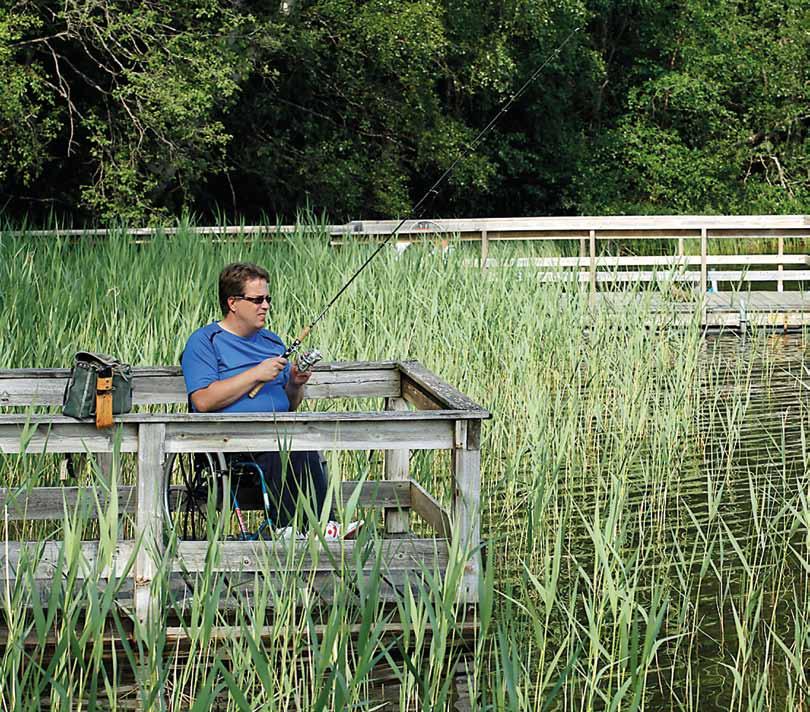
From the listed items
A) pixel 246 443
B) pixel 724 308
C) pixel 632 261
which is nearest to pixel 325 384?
pixel 246 443

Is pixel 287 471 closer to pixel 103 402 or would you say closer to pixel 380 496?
pixel 380 496

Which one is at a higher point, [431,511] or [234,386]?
[234,386]

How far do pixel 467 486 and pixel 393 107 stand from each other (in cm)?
1798

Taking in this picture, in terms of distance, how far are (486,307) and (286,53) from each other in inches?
470

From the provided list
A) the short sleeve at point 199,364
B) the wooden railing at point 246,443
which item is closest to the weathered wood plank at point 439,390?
the wooden railing at point 246,443

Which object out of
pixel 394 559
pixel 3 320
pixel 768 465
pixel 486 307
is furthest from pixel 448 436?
pixel 486 307

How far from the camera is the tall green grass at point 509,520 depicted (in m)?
2.75

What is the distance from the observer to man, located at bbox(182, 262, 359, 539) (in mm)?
4406

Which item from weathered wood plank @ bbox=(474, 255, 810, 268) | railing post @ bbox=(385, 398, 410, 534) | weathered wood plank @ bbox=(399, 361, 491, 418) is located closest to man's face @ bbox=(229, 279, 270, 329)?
weathered wood plank @ bbox=(399, 361, 491, 418)

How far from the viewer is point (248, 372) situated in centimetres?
443

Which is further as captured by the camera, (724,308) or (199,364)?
(724,308)

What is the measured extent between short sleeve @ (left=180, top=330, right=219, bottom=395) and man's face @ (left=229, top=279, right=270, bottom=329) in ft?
0.49

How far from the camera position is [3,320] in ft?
20.7

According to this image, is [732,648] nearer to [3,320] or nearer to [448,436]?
[448,436]
